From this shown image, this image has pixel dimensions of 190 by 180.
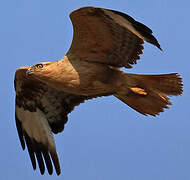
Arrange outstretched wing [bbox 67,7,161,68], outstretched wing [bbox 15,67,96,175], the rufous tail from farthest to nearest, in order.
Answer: outstretched wing [bbox 15,67,96,175]
the rufous tail
outstretched wing [bbox 67,7,161,68]

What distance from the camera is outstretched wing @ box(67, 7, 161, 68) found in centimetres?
523

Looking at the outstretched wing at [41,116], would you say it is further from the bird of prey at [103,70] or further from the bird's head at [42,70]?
the bird's head at [42,70]

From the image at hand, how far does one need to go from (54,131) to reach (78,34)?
67.6 inches

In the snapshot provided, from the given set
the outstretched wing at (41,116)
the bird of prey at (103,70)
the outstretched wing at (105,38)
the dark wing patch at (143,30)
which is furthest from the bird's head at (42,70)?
the dark wing patch at (143,30)

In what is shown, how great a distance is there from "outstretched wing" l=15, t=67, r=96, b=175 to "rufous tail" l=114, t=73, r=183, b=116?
86 centimetres

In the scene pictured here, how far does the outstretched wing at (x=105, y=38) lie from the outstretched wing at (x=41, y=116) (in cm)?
94

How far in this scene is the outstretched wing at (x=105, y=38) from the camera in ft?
17.2

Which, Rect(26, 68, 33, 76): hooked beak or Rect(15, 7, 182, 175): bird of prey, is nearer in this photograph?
Rect(15, 7, 182, 175): bird of prey

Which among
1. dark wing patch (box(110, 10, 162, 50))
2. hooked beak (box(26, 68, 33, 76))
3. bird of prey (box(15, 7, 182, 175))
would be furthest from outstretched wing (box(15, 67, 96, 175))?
dark wing patch (box(110, 10, 162, 50))

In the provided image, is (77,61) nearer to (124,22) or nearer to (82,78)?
(82,78)

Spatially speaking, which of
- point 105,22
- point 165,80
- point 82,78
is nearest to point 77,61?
point 82,78

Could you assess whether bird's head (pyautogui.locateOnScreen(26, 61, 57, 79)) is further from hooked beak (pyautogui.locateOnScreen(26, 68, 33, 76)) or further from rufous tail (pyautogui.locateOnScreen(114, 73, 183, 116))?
rufous tail (pyautogui.locateOnScreen(114, 73, 183, 116))

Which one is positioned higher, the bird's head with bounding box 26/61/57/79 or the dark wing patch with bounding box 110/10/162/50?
the bird's head with bounding box 26/61/57/79

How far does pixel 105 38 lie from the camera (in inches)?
225
